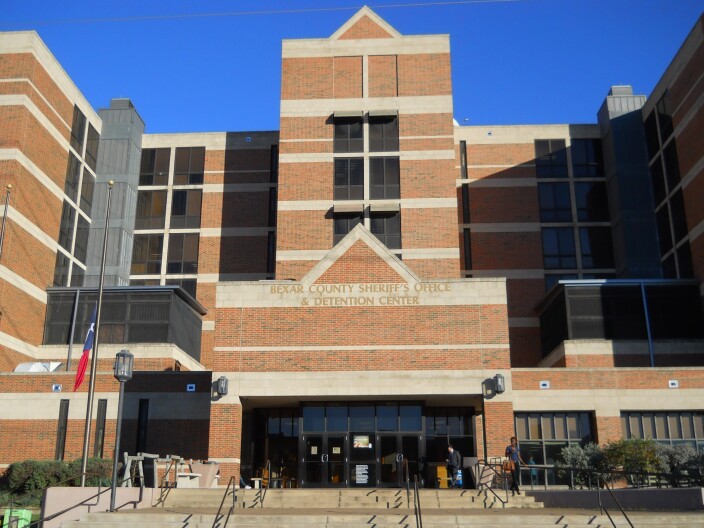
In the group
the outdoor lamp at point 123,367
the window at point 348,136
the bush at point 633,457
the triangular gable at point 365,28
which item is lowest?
the bush at point 633,457

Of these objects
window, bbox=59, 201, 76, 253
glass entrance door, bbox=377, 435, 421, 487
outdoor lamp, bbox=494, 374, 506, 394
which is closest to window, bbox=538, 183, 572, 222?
outdoor lamp, bbox=494, 374, 506, 394

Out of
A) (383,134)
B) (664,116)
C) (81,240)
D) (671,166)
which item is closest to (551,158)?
(664,116)

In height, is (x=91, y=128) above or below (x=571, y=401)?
above

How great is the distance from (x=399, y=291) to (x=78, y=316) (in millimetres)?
22158

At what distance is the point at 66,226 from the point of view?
51.2 m

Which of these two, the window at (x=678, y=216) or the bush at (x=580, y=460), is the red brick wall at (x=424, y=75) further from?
the bush at (x=580, y=460)

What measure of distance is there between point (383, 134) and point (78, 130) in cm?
2060

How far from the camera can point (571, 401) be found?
116 ft

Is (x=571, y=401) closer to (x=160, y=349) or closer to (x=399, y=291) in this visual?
(x=399, y=291)

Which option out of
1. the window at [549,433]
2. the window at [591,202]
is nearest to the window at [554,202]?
the window at [591,202]

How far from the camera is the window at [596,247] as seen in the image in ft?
180

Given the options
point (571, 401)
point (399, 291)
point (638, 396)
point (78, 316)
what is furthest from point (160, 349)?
point (638, 396)

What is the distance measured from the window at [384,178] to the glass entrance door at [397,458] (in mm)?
18802

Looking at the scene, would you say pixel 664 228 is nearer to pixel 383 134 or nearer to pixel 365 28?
pixel 383 134
